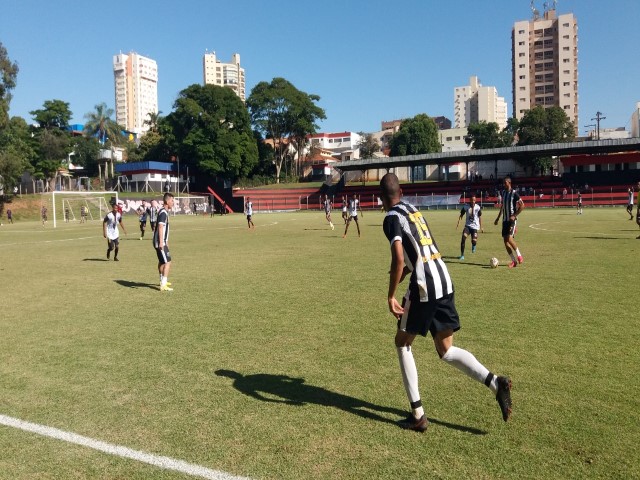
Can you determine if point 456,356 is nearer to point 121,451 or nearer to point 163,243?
point 121,451

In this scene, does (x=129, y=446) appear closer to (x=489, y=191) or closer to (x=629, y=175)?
(x=489, y=191)

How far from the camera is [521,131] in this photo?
9369cm

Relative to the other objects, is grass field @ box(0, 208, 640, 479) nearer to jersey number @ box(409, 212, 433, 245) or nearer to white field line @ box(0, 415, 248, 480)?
white field line @ box(0, 415, 248, 480)

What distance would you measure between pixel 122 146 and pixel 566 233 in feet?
356

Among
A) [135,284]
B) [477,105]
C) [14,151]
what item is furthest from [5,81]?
[477,105]

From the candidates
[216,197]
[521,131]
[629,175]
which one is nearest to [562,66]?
[521,131]

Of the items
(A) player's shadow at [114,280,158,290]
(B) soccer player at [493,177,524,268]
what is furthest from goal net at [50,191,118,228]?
(B) soccer player at [493,177,524,268]

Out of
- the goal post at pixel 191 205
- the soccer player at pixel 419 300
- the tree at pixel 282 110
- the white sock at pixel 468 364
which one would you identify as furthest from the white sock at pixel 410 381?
the tree at pixel 282 110

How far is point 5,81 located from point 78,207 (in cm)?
1576

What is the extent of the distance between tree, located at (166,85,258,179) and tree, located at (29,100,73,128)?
19453 millimetres

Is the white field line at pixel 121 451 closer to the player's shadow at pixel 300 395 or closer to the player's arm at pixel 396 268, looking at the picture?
the player's shadow at pixel 300 395

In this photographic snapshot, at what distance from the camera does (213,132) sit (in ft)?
261

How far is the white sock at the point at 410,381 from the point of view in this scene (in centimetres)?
451

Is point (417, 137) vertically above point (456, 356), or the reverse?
point (417, 137)
